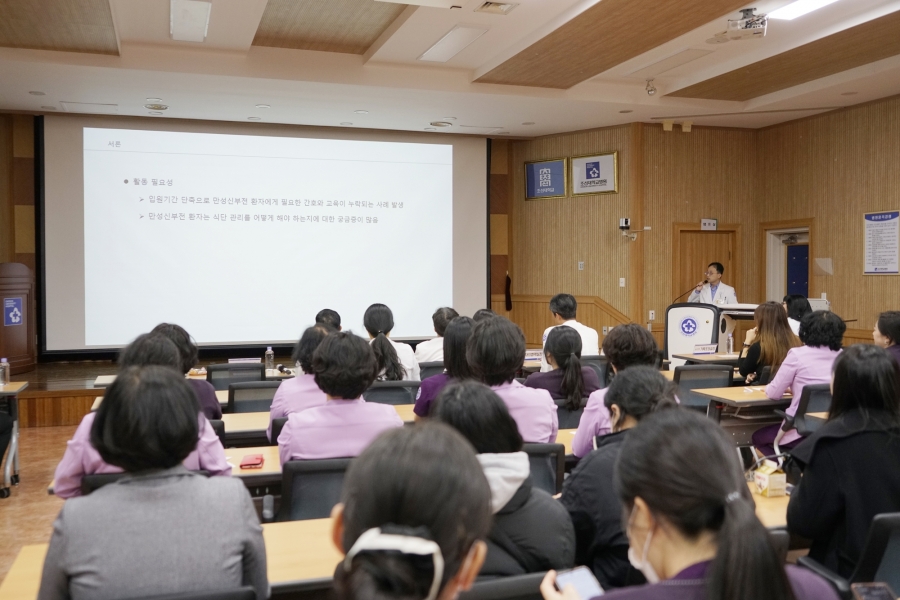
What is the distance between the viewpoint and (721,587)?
105 cm

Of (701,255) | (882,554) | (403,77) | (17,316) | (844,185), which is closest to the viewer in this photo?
(882,554)

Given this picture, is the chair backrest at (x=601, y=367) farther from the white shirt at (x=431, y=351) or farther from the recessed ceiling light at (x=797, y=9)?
the recessed ceiling light at (x=797, y=9)

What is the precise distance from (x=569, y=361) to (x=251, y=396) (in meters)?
1.73

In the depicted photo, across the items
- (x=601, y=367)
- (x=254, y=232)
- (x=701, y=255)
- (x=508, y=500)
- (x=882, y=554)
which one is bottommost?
(x=882, y=554)

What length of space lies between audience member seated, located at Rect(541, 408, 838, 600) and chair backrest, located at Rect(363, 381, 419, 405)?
2.90 m

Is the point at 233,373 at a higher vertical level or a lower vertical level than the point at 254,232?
lower

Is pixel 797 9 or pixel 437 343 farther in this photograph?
pixel 797 9

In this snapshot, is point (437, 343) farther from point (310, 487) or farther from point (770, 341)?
point (310, 487)

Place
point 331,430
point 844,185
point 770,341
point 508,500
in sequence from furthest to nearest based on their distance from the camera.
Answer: point 844,185
point 770,341
point 331,430
point 508,500

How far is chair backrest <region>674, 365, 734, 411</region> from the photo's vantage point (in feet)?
16.0

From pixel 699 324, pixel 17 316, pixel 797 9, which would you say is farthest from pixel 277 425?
pixel 17 316

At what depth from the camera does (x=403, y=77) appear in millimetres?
7297

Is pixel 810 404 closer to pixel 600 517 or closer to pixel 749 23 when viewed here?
pixel 600 517

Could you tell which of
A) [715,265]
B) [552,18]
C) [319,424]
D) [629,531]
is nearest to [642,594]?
[629,531]
